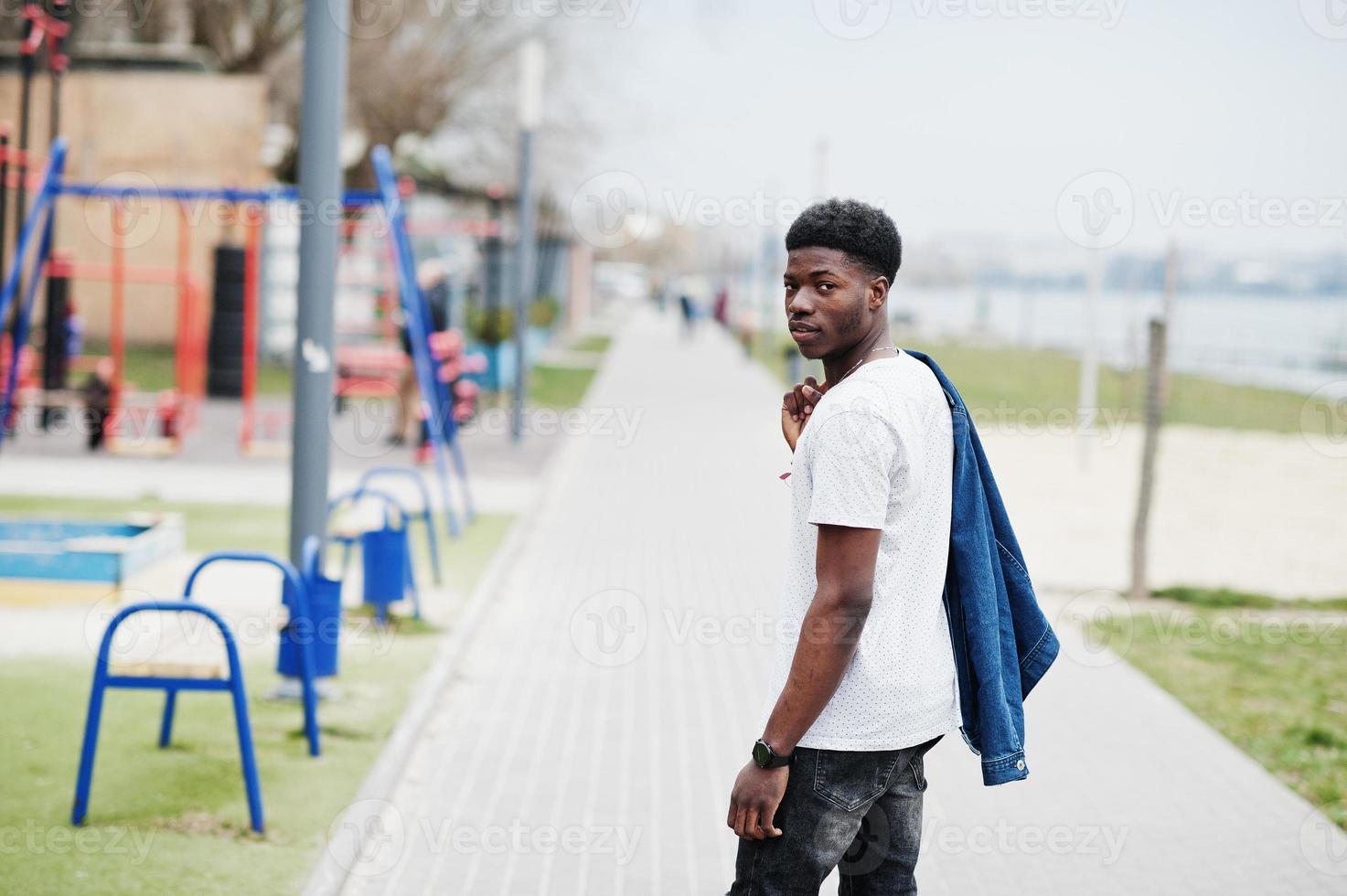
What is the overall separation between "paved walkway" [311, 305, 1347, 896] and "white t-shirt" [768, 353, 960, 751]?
2.05m

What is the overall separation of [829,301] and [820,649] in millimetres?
644

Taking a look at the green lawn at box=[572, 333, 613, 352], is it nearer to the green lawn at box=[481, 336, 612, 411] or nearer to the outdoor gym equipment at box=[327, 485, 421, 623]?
the green lawn at box=[481, 336, 612, 411]

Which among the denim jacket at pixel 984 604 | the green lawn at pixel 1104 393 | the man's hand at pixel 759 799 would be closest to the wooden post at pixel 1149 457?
the denim jacket at pixel 984 604

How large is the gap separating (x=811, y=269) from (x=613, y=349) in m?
37.0

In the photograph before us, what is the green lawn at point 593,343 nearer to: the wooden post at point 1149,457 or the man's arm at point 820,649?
the wooden post at point 1149,457

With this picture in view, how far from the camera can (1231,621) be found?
29.5 ft

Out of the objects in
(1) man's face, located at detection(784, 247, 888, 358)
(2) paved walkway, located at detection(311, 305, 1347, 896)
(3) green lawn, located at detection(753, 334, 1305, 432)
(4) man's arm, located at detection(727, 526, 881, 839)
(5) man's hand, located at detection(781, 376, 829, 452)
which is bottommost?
(2) paved walkway, located at detection(311, 305, 1347, 896)

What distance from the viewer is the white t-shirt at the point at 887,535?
2.57m

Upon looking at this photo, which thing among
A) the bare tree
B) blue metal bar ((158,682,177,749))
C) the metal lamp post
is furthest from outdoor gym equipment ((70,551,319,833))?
the bare tree

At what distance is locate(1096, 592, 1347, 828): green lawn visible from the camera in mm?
6188

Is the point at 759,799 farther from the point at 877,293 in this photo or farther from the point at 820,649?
the point at 877,293

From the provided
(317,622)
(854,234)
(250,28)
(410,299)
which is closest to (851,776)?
(854,234)

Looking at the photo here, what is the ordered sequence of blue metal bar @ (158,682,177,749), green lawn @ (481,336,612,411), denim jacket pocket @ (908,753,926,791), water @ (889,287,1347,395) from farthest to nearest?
water @ (889,287,1347,395)
green lawn @ (481,336,612,411)
blue metal bar @ (158,682,177,749)
denim jacket pocket @ (908,753,926,791)

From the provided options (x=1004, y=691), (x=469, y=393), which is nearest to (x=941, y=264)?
(x=469, y=393)
